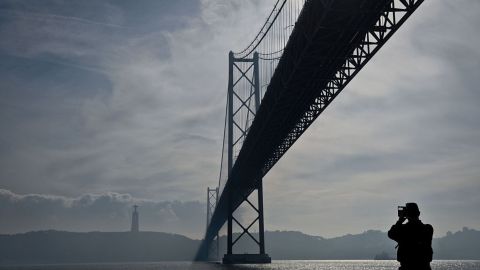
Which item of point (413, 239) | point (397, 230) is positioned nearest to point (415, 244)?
point (413, 239)

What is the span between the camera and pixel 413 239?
493 cm

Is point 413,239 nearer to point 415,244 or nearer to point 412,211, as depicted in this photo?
point 415,244

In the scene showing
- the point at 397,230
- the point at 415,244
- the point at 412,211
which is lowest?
the point at 415,244

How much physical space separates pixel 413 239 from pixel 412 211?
0.23 m

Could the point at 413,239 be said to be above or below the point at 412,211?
below

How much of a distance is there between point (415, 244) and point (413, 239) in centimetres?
4

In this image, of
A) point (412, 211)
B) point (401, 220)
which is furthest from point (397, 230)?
point (412, 211)

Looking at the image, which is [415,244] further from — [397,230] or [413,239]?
[397,230]

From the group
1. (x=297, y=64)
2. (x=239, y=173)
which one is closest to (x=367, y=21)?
(x=297, y=64)

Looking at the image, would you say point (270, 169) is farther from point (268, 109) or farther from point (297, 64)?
point (297, 64)

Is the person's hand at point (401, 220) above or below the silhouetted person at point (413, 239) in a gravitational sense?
above

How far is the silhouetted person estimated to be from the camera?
488 cm

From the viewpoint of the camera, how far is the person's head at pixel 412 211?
16.0 ft

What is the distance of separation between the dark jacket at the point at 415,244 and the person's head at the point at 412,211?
0.15ft
